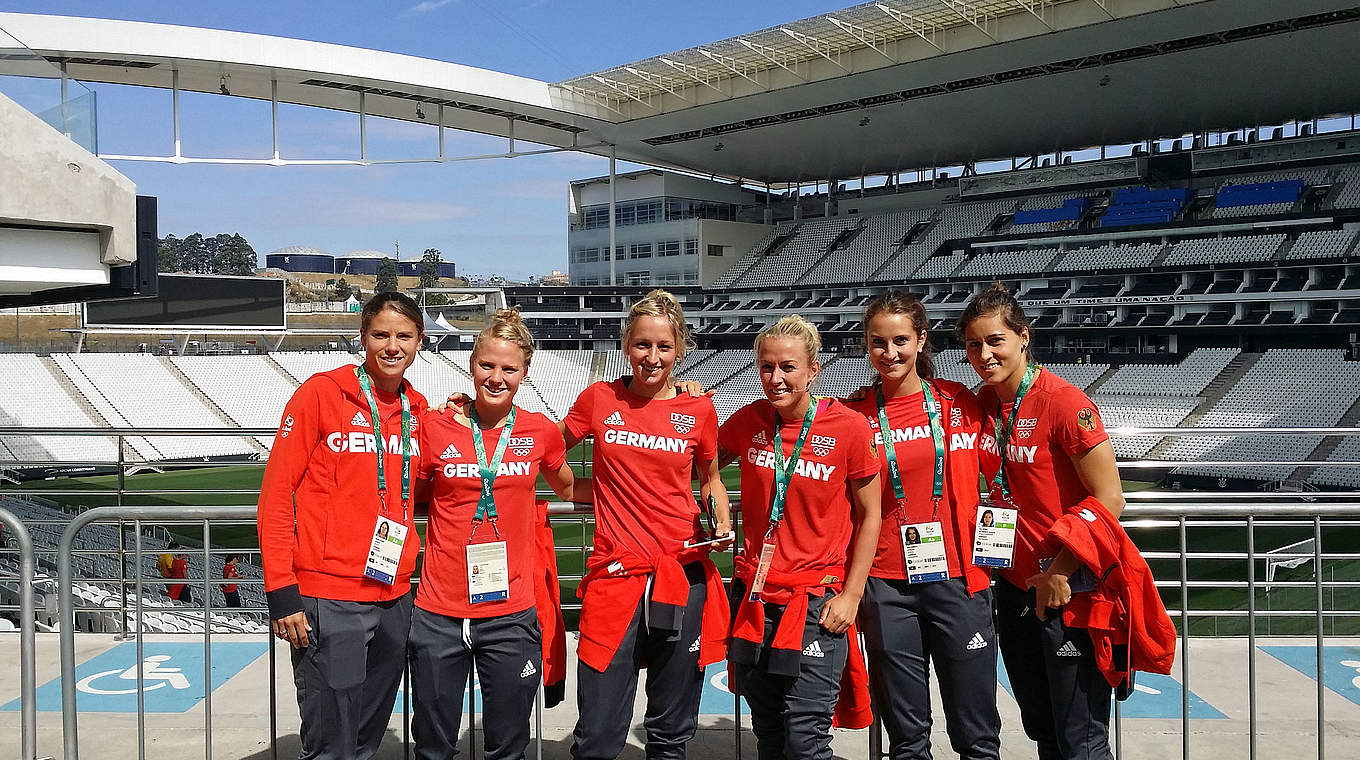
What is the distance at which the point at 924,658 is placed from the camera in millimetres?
2975

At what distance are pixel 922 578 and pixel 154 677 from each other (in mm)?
4158

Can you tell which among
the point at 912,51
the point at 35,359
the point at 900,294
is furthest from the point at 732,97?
the point at 900,294

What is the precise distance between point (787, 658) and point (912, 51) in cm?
3072

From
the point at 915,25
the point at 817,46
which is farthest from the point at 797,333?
the point at 817,46

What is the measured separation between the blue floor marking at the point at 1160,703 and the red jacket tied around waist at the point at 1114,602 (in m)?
1.52

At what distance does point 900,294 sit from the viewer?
10.1 feet

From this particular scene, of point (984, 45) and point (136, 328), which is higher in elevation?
point (984, 45)

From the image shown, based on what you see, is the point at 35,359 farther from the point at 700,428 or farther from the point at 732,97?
the point at 700,428

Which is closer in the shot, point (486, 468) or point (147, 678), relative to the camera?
point (486, 468)

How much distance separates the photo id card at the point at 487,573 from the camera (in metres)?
2.80

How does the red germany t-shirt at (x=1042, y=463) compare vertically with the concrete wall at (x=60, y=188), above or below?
below

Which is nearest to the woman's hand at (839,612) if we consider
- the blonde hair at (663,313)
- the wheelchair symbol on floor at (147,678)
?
the blonde hair at (663,313)

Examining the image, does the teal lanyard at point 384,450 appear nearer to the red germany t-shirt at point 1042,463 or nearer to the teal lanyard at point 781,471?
the teal lanyard at point 781,471

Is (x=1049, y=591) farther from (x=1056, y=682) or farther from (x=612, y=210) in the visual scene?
(x=612, y=210)
